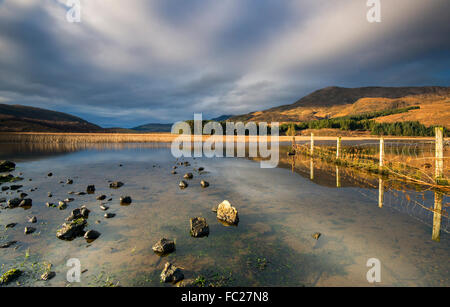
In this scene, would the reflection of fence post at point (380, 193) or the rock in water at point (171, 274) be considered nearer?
the rock in water at point (171, 274)

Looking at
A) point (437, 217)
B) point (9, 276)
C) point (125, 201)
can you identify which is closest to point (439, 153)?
point (437, 217)

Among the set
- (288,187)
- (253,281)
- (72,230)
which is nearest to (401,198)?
(288,187)

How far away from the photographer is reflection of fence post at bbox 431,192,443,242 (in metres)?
7.17

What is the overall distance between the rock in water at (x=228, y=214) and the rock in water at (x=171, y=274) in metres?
3.82

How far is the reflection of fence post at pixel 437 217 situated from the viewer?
7168 millimetres

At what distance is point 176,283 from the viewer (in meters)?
5.12

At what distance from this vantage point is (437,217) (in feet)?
28.8

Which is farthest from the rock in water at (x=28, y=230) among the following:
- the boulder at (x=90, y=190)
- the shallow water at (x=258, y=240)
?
the boulder at (x=90, y=190)

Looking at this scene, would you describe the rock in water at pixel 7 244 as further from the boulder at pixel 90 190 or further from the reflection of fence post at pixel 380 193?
the reflection of fence post at pixel 380 193

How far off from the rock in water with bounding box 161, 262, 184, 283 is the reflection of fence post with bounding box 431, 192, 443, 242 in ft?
29.9

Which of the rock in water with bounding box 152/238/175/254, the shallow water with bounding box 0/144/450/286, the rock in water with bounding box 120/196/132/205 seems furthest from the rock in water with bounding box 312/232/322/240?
the rock in water with bounding box 120/196/132/205

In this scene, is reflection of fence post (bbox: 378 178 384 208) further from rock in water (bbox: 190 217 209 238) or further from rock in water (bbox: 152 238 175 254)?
rock in water (bbox: 152 238 175 254)
